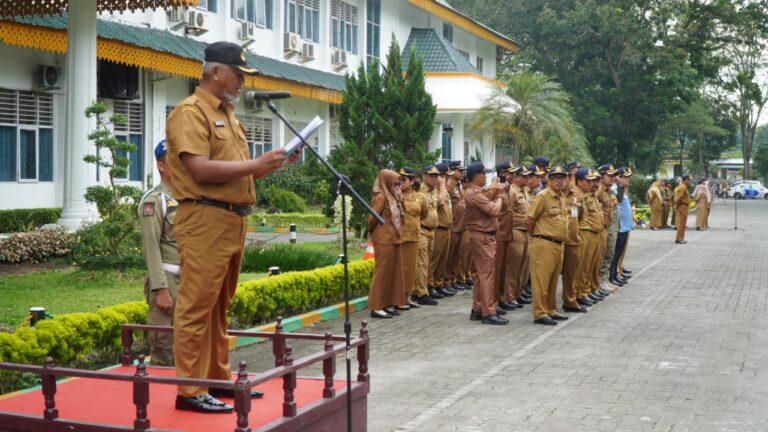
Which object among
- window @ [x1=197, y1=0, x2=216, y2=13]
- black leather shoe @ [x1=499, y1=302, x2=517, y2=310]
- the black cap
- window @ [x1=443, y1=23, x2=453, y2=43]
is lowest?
black leather shoe @ [x1=499, y1=302, x2=517, y2=310]

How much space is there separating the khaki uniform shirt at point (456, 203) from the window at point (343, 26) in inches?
731

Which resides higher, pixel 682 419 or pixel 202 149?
pixel 202 149

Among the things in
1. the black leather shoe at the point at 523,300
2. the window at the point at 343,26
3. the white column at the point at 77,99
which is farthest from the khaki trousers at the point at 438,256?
the window at the point at 343,26

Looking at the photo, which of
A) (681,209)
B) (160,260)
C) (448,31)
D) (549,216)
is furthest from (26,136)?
(448,31)

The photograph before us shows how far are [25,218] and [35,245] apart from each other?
10.2ft

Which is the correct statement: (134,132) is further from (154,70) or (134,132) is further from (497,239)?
(497,239)

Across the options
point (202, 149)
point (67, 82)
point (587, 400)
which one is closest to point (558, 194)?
point (587, 400)

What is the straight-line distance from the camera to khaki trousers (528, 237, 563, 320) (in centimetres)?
1235

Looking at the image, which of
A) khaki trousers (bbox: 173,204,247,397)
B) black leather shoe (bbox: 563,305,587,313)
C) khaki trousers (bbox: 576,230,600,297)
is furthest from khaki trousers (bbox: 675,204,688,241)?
khaki trousers (bbox: 173,204,247,397)

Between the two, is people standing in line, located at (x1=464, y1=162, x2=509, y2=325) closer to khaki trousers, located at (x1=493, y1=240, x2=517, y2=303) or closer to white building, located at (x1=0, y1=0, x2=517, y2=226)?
khaki trousers, located at (x1=493, y1=240, x2=517, y2=303)

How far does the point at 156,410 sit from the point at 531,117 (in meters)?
30.4

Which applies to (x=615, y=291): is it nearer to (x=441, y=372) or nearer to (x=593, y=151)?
(x=441, y=372)

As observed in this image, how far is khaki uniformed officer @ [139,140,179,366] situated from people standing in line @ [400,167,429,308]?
690cm

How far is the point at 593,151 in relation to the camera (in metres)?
54.6
